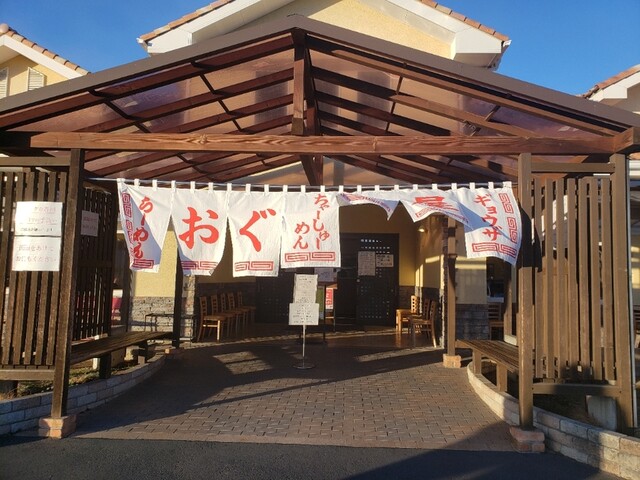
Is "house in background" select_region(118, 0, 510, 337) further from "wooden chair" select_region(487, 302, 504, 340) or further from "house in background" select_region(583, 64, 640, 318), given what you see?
"house in background" select_region(583, 64, 640, 318)

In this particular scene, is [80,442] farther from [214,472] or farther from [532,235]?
[532,235]

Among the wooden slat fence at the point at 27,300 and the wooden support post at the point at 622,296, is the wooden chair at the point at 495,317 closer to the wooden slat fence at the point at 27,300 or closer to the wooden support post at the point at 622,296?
the wooden support post at the point at 622,296

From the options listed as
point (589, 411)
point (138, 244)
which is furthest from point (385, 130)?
point (589, 411)

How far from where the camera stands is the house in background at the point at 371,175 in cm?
1034

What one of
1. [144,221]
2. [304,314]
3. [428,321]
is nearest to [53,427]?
[144,221]

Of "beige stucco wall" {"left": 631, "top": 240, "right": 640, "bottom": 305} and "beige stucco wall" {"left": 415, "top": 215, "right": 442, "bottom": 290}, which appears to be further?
"beige stucco wall" {"left": 631, "top": 240, "right": 640, "bottom": 305}

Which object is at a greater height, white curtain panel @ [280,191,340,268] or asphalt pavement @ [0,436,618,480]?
white curtain panel @ [280,191,340,268]

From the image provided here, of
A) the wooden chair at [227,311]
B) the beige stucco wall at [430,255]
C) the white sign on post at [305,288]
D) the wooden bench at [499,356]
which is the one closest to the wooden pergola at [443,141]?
the wooden bench at [499,356]

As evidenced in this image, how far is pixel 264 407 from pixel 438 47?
9.98 metres

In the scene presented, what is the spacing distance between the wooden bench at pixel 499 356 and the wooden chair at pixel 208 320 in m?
5.30

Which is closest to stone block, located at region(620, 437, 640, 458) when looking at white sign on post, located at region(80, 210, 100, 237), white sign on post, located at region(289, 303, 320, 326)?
white sign on post, located at region(289, 303, 320, 326)

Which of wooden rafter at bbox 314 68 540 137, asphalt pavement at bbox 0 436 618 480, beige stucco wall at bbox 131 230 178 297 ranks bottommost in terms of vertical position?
asphalt pavement at bbox 0 436 618 480

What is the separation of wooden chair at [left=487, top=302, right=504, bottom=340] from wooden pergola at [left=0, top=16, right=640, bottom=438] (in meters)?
4.83

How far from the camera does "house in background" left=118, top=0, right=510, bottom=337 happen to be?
10.3m
